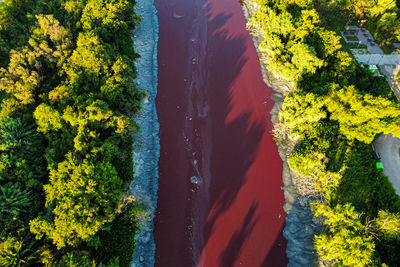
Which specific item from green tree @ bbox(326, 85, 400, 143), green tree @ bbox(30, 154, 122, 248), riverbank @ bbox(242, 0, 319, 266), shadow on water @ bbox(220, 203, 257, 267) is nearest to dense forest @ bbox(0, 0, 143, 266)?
green tree @ bbox(30, 154, 122, 248)

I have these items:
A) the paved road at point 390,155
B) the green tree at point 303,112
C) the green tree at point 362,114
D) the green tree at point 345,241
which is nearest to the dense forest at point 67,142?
the green tree at point 345,241

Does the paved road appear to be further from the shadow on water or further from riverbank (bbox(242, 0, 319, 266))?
the shadow on water

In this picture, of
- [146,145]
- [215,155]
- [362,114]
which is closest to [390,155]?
[362,114]

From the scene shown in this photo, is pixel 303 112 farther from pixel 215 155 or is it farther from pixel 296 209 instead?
pixel 215 155

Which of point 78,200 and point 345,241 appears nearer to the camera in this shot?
point 345,241

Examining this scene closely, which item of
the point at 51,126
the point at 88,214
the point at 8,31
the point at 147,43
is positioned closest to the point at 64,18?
the point at 8,31

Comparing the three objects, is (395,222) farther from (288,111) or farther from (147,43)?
(147,43)
